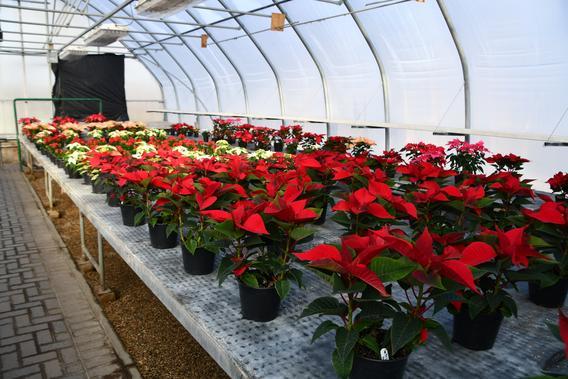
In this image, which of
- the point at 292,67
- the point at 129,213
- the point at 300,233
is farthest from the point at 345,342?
the point at 292,67

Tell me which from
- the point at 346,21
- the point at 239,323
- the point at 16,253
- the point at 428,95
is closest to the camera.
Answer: the point at 239,323

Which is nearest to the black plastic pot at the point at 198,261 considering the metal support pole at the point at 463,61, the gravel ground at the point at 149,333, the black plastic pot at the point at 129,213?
the gravel ground at the point at 149,333

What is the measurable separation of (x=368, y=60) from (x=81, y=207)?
217 inches

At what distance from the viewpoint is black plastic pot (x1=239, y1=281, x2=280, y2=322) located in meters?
1.52

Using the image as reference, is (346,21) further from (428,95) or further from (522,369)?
(522,369)

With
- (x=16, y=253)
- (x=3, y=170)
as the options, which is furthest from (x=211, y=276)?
(x=3, y=170)

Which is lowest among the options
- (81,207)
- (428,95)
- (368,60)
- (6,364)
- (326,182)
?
(6,364)

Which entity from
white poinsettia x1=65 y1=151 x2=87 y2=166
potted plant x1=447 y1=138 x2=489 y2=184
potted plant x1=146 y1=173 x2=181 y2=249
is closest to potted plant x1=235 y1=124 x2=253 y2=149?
white poinsettia x1=65 y1=151 x2=87 y2=166

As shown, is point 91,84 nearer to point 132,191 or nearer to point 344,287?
point 132,191

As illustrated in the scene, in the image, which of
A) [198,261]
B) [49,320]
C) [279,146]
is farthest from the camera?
[279,146]

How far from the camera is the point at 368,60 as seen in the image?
733cm

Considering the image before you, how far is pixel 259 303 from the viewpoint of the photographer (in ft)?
5.03

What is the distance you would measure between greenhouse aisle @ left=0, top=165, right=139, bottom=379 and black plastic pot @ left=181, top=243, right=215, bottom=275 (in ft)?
2.56

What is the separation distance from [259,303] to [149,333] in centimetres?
149
